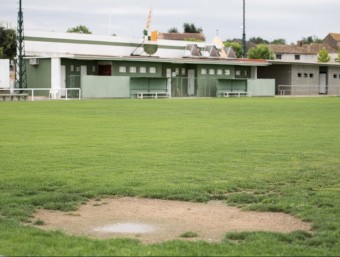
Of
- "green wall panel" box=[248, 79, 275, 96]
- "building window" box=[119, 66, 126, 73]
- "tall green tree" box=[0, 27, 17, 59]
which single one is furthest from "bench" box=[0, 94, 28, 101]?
"tall green tree" box=[0, 27, 17, 59]

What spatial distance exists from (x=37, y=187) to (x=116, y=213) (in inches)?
88.1

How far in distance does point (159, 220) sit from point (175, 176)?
3.51 meters

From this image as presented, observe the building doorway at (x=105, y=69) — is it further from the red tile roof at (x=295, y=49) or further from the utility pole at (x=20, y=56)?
the red tile roof at (x=295, y=49)

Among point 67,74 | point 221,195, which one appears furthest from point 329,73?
point 221,195

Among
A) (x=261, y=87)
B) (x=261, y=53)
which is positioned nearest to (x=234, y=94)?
(x=261, y=87)

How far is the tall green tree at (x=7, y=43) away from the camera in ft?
318

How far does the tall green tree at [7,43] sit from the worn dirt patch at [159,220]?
89372 mm

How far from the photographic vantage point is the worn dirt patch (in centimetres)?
792

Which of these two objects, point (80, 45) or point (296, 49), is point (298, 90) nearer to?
point (80, 45)

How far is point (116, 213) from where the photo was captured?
920cm

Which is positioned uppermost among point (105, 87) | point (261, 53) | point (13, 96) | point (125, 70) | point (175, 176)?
point (261, 53)

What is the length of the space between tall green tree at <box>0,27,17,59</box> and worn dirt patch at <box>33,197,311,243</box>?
89.4 m

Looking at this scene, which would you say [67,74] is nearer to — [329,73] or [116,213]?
[329,73]

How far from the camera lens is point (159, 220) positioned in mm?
8695
